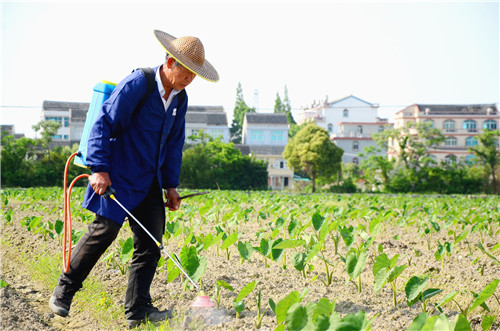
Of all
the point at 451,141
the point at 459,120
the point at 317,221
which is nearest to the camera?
the point at 317,221

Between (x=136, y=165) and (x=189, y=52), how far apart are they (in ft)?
2.46

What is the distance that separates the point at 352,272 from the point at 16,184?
27.9m

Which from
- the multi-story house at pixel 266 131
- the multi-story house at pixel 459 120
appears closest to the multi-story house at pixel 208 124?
the multi-story house at pixel 266 131

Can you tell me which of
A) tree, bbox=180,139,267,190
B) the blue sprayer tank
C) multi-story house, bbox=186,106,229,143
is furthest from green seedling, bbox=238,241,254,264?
multi-story house, bbox=186,106,229,143

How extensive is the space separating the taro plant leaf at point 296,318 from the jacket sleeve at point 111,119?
4.66 feet

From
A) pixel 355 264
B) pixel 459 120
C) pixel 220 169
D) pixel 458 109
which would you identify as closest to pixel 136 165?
pixel 355 264

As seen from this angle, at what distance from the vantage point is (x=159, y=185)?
317 cm

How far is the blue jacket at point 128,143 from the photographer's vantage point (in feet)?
9.43

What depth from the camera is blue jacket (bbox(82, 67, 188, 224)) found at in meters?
2.88

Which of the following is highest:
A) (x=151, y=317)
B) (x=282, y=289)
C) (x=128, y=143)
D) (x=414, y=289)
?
(x=128, y=143)

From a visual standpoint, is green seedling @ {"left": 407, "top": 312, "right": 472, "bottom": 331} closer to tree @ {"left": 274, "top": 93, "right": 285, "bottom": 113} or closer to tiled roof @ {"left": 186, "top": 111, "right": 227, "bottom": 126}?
tiled roof @ {"left": 186, "top": 111, "right": 227, "bottom": 126}

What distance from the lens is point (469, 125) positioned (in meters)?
50.2

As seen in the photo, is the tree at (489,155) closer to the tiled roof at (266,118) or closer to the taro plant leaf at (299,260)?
the tiled roof at (266,118)

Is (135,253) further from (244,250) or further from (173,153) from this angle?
(244,250)
